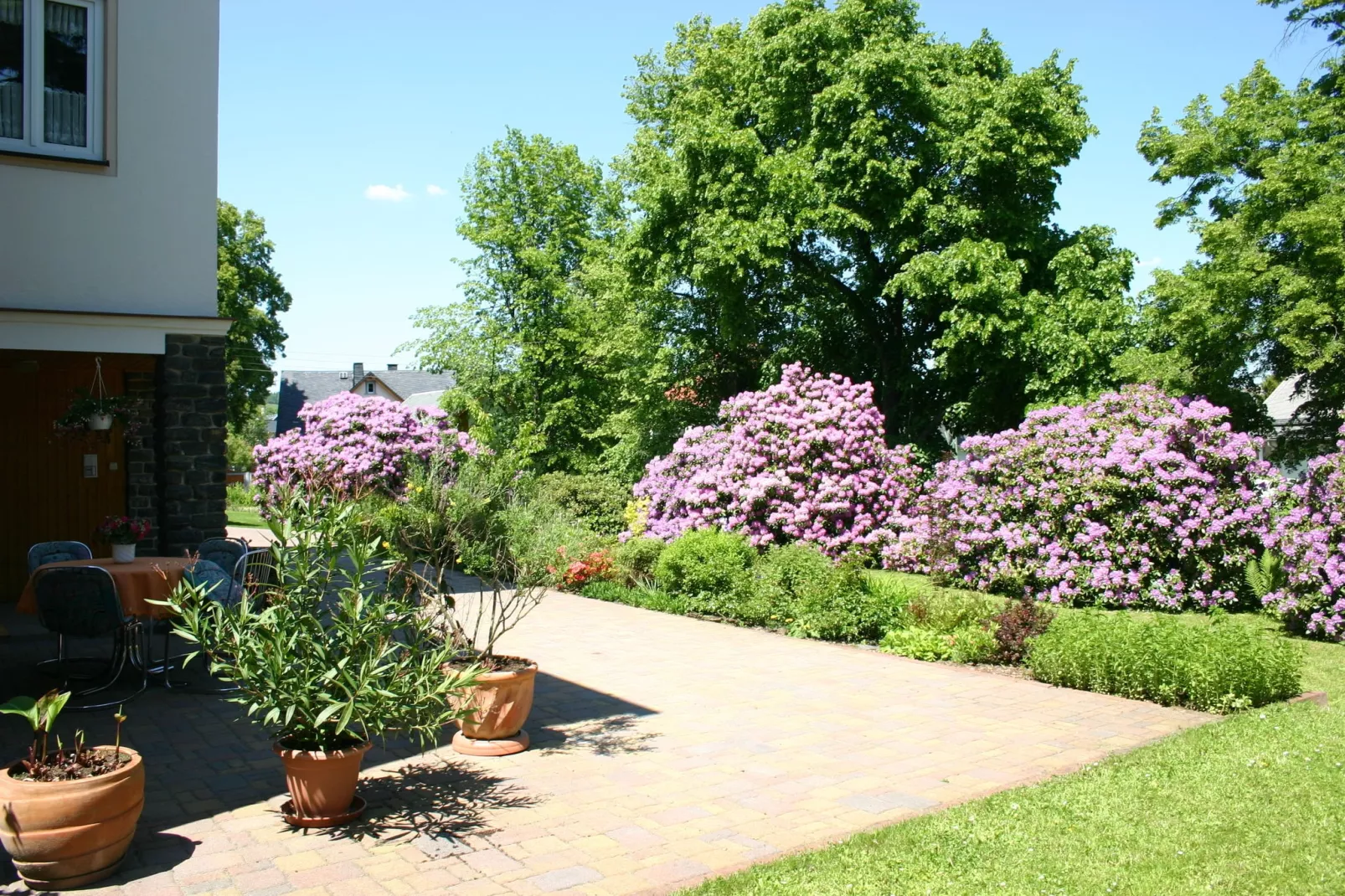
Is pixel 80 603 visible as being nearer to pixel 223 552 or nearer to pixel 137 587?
pixel 137 587

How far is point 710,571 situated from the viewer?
12.9 meters

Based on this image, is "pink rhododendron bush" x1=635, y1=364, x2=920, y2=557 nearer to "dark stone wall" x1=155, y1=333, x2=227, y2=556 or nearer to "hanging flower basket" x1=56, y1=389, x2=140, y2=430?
"dark stone wall" x1=155, y1=333, x2=227, y2=556

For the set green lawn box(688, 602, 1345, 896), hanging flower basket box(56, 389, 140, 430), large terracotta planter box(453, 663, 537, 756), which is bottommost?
green lawn box(688, 602, 1345, 896)

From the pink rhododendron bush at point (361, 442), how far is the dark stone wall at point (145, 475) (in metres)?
6.45

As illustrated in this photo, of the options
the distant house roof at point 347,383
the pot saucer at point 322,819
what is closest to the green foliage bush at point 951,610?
the pot saucer at point 322,819

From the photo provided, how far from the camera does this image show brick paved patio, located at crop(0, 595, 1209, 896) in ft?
14.7

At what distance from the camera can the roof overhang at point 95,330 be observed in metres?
9.08

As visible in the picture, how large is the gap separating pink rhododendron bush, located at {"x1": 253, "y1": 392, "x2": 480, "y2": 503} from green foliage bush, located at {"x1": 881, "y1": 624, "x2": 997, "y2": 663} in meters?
9.57

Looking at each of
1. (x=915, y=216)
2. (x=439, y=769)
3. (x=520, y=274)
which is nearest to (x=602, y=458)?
(x=520, y=274)

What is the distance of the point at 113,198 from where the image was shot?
31.7ft

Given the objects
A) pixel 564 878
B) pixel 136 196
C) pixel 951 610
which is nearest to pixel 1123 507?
pixel 951 610

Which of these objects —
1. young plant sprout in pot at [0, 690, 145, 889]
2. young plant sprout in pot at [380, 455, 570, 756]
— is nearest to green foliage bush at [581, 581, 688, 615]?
young plant sprout in pot at [380, 455, 570, 756]

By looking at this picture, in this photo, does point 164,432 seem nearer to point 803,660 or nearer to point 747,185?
point 803,660

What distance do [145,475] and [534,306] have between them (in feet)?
55.1
